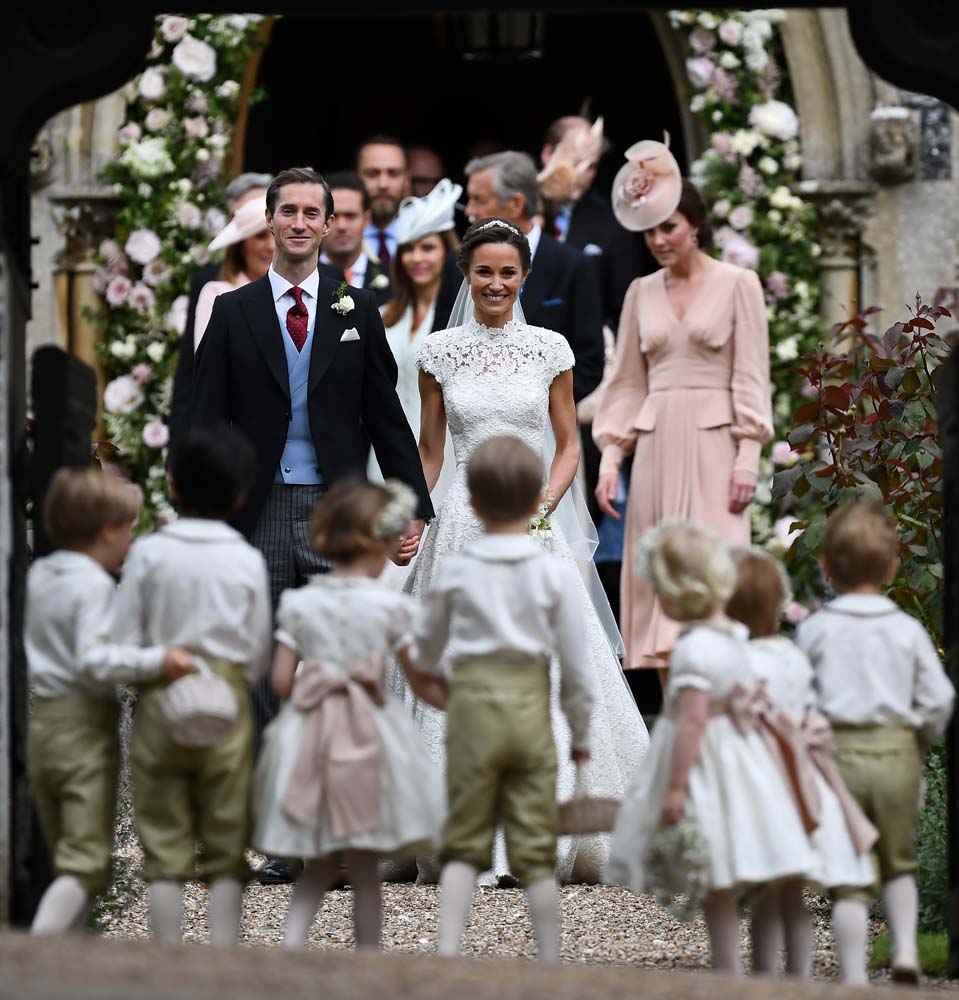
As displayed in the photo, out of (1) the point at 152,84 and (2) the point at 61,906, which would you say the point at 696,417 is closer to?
(2) the point at 61,906

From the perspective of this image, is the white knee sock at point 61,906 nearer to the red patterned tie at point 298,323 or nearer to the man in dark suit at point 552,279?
the red patterned tie at point 298,323

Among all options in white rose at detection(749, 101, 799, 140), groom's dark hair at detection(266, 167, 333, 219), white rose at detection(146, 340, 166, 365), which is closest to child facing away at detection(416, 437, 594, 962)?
groom's dark hair at detection(266, 167, 333, 219)

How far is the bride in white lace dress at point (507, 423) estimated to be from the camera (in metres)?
7.04

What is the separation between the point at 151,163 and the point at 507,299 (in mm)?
3838

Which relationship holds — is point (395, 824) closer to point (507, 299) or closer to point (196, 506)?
point (196, 506)

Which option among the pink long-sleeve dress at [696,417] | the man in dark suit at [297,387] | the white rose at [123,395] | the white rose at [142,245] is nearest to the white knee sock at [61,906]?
the man in dark suit at [297,387]

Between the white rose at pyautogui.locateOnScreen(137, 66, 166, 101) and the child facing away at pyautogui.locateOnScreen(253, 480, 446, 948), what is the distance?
6.04 metres

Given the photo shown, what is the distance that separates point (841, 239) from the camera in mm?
10602

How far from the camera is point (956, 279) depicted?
10.1 meters

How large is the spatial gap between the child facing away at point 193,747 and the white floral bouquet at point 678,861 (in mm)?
894

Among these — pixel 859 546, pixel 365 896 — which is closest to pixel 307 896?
pixel 365 896

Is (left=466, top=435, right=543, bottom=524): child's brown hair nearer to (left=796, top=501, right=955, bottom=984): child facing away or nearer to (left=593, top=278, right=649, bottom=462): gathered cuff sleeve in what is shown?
(left=796, top=501, right=955, bottom=984): child facing away

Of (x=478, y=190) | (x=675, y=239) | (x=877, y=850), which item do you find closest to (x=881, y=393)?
(x=675, y=239)

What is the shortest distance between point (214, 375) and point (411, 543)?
0.81 metres
